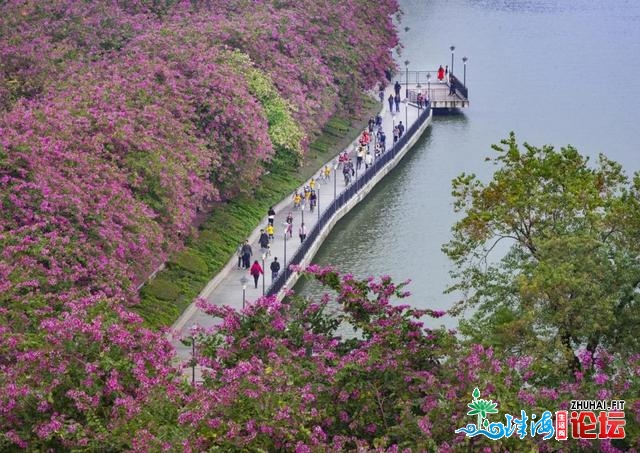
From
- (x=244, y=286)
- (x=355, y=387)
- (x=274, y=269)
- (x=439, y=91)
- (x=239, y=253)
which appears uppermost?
(x=439, y=91)

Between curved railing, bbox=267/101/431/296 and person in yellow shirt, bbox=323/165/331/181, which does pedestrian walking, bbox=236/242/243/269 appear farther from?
person in yellow shirt, bbox=323/165/331/181

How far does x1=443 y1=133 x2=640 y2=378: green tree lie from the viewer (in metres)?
34.4

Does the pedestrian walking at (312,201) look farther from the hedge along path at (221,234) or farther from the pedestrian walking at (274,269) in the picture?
the pedestrian walking at (274,269)

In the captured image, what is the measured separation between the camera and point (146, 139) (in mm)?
51062

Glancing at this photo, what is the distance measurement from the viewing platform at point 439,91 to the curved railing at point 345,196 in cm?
334

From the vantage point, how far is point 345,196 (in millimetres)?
66438

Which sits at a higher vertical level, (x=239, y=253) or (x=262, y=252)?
(x=262, y=252)

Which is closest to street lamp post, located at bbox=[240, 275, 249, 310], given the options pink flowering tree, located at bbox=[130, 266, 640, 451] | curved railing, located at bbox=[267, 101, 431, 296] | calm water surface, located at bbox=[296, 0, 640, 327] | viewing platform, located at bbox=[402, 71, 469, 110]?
curved railing, located at bbox=[267, 101, 431, 296]

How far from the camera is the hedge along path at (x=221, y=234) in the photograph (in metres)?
49.2

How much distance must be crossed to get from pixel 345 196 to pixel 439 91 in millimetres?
26254

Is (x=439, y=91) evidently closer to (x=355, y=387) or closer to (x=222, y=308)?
(x=222, y=308)

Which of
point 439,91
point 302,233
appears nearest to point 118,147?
point 302,233

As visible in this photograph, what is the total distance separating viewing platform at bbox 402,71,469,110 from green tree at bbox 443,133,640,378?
152 ft

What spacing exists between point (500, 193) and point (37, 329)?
13.2m
